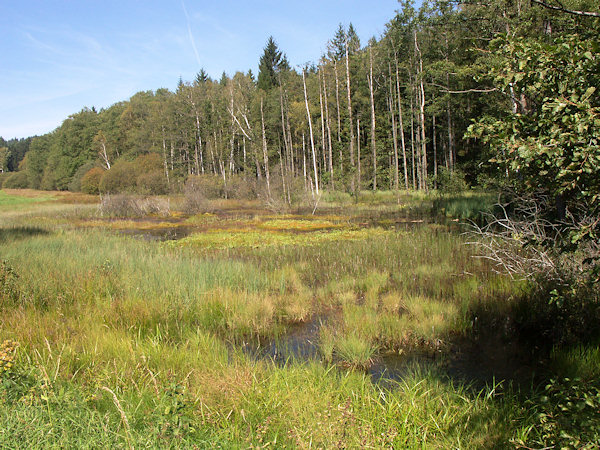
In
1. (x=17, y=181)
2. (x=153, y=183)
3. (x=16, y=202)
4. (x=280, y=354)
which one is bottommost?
(x=280, y=354)

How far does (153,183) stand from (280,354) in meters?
40.6

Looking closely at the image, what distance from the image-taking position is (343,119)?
136 feet

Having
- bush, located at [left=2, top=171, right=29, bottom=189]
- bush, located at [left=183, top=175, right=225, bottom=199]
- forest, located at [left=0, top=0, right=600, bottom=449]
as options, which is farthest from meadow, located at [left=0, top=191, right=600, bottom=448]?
bush, located at [left=2, top=171, right=29, bottom=189]

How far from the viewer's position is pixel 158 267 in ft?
27.2

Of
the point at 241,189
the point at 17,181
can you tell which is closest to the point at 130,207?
the point at 241,189

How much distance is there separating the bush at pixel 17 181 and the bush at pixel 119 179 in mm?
50724

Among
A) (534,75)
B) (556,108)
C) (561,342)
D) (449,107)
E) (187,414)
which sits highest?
(449,107)

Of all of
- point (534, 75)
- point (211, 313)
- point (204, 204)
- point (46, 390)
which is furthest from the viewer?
point (204, 204)

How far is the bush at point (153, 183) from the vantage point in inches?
1654

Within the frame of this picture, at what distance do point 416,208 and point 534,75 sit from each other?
2053 centimetres

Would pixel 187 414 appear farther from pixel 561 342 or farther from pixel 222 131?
pixel 222 131

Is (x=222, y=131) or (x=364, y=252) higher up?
(x=222, y=131)

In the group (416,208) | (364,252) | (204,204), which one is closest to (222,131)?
(204,204)

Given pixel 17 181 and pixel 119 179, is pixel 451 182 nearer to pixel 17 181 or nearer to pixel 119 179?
pixel 119 179
